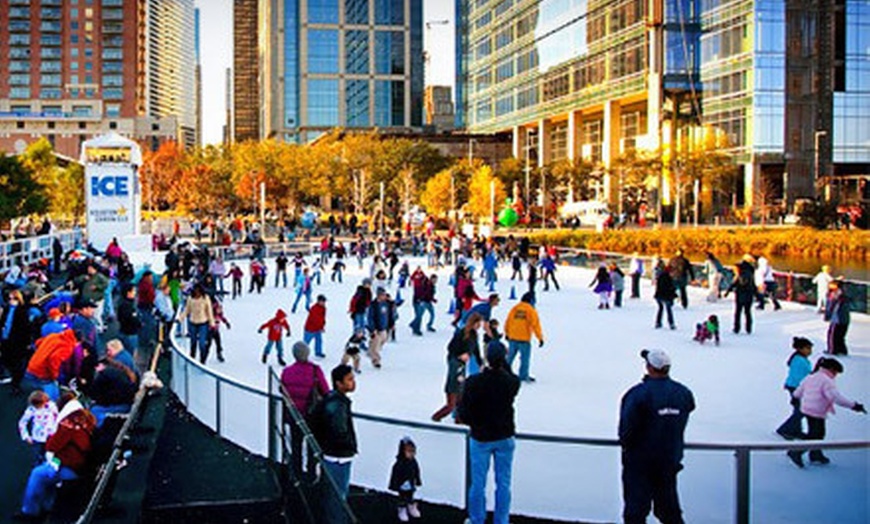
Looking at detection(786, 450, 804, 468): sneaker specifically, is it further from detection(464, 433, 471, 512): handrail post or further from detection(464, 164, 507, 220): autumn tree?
detection(464, 164, 507, 220): autumn tree

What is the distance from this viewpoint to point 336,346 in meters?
18.4

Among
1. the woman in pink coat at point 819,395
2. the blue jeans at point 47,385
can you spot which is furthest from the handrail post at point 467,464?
the blue jeans at point 47,385

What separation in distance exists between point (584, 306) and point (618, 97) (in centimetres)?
5691

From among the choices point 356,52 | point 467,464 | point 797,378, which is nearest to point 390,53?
point 356,52

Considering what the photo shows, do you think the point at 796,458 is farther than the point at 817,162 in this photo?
No

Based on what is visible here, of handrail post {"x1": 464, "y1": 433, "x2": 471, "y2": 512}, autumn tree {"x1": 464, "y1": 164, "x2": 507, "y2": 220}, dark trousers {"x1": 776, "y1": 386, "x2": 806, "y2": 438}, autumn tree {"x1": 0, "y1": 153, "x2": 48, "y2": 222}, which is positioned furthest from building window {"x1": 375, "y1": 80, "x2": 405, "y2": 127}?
handrail post {"x1": 464, "y1": 433, "x2": 471, "y2": 512}

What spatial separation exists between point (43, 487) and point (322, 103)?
132909 millimetres

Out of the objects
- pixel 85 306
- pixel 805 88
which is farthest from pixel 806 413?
pixel 805 88

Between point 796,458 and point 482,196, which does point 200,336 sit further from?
point 482,196

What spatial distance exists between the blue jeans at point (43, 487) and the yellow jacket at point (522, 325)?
741 cm

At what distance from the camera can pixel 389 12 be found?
140125 mm

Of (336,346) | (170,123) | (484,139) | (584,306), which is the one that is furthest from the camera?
(170,123)

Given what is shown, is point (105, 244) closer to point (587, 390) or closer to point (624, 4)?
point (587, 390)

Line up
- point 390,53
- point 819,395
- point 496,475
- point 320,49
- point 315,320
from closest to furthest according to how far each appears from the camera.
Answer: point 496,475
point 819,395
point 315,320
point 320,49
point 390,53
